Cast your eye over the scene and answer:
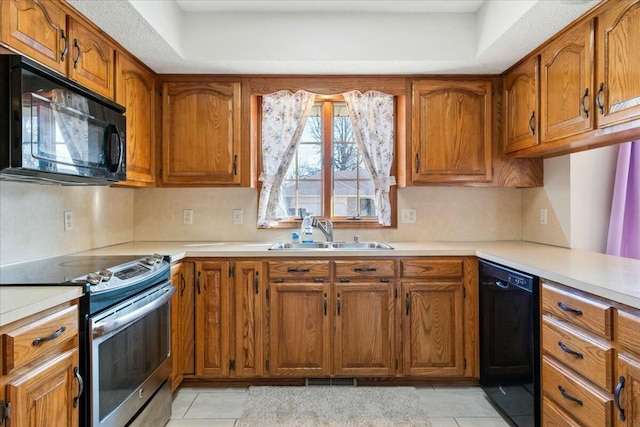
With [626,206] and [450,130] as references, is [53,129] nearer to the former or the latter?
[450,130]

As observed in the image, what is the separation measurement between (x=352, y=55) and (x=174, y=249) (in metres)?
1.70

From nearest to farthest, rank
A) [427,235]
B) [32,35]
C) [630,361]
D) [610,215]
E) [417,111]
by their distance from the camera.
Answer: [630,361]
[32,35]
[610,215]
[417,111]
[427,235]

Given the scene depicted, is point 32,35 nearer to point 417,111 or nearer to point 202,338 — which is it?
point 202,338

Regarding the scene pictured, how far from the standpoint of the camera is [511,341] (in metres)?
2.08

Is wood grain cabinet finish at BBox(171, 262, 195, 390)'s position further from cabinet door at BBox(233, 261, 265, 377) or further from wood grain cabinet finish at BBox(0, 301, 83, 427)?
A: wood grain cabinet finish at BBox(0, 301, 83, 427)

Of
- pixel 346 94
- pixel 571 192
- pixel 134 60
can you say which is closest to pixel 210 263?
pixel 134 60

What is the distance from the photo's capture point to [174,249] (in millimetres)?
2584

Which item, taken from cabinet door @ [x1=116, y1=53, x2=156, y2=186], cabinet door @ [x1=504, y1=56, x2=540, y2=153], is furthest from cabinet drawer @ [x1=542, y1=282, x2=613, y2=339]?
cabinet door @ [x1=116, y1=53, x2=156, y2=186]

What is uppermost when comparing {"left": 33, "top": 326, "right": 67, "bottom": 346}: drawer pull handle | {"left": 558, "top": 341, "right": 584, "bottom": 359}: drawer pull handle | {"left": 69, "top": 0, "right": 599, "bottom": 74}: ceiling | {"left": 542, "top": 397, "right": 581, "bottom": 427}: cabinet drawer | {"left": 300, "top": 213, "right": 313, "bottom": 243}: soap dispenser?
{"left": 69, "top": 0, "right": 599, "bottom": 74}: ceiling

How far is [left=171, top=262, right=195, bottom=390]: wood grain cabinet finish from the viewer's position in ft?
8.00

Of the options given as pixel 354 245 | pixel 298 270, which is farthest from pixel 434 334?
pixel 298 270

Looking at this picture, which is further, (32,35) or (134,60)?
(134,60)

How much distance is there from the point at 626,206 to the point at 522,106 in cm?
87

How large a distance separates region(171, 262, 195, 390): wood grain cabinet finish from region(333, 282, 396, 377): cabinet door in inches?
36.1
